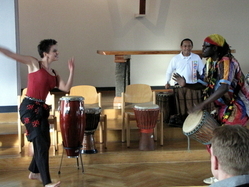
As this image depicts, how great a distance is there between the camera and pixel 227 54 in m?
3.49

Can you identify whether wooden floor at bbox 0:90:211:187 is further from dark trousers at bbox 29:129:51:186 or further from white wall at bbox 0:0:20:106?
white wall at bbox 0:0:20:106

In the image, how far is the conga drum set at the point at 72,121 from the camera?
14.2ft

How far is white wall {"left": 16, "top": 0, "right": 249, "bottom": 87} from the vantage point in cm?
786

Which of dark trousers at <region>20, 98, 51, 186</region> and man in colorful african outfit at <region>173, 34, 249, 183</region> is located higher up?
man in colorful african outfit at <region>173, 34, 249, 183</region>

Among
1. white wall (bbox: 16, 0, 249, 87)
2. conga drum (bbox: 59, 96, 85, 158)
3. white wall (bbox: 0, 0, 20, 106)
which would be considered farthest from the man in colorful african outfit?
white wall (bbox: 16, 0, 249, 87)

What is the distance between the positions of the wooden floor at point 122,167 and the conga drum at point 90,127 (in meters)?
0.09

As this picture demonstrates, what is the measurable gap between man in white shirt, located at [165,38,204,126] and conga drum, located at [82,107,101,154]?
4.71 feet

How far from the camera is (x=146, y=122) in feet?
16.9

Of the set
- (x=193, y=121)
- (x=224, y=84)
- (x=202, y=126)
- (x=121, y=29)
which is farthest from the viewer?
(x=121, y=29)

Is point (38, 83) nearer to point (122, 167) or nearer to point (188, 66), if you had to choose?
point (122, 167)

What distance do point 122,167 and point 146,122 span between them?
26.2 inches

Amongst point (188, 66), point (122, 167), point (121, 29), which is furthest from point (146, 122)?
point (121, 29)

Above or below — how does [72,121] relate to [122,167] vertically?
above

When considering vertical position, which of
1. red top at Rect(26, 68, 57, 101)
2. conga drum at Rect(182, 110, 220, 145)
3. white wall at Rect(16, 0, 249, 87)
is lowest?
conga drum at Rect(182, 110, 220, 145)
